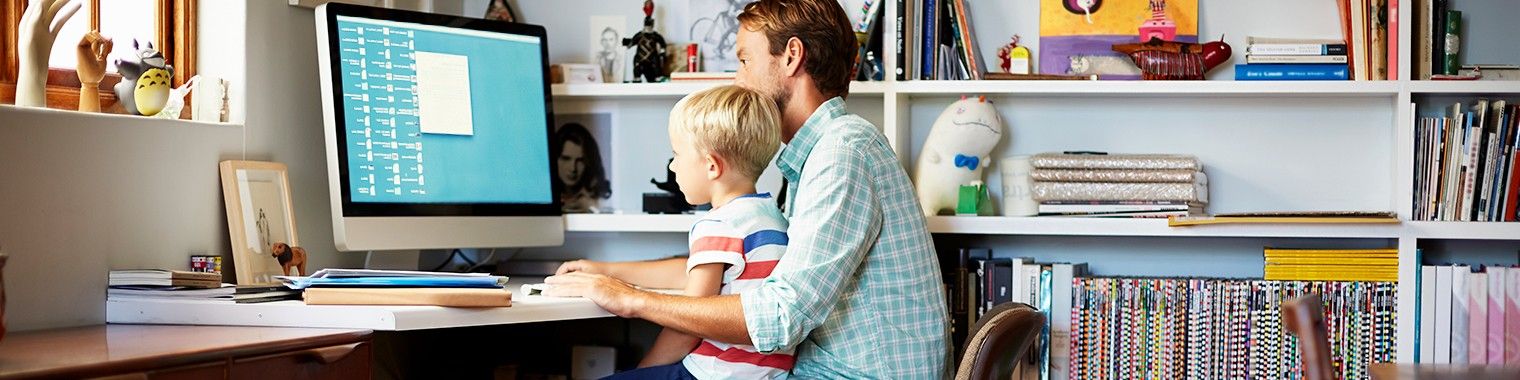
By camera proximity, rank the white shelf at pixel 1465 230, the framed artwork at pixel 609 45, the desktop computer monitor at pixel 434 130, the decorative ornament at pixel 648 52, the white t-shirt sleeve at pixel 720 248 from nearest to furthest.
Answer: the white t-shirt sleeve at pixel 720 248 → the desktop computer monitor at pixel 434 130 → the white shelf at pixel 1465 230 → the decorative ornament at pixel 648 52 → the framed artwork at pixel 609 45

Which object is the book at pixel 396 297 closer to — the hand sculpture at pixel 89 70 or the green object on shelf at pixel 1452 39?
the hand sculpture at pixel 89 70

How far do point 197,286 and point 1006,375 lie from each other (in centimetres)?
115

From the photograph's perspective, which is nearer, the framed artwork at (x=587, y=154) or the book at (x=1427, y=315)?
the book at (x=1427, y=315)

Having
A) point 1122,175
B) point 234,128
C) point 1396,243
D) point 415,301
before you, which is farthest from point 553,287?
point 1396,243

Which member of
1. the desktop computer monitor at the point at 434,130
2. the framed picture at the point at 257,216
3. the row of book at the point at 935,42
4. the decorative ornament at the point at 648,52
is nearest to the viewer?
the framed picture at the point at 257,216

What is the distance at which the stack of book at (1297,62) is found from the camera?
9.14ft

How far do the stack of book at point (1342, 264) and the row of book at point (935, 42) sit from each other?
714 millimetres

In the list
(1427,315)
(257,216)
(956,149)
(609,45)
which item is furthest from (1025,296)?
(257,216)

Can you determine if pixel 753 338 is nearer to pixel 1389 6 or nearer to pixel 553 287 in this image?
pixel 553 287

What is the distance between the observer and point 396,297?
191 cm

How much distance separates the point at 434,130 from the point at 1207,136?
1.56 m

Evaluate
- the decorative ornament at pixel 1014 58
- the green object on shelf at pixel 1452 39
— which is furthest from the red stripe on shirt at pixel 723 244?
the green object on shelf at pixel 1452 39

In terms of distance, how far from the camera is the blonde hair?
2111 mm

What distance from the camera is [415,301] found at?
191 cm
